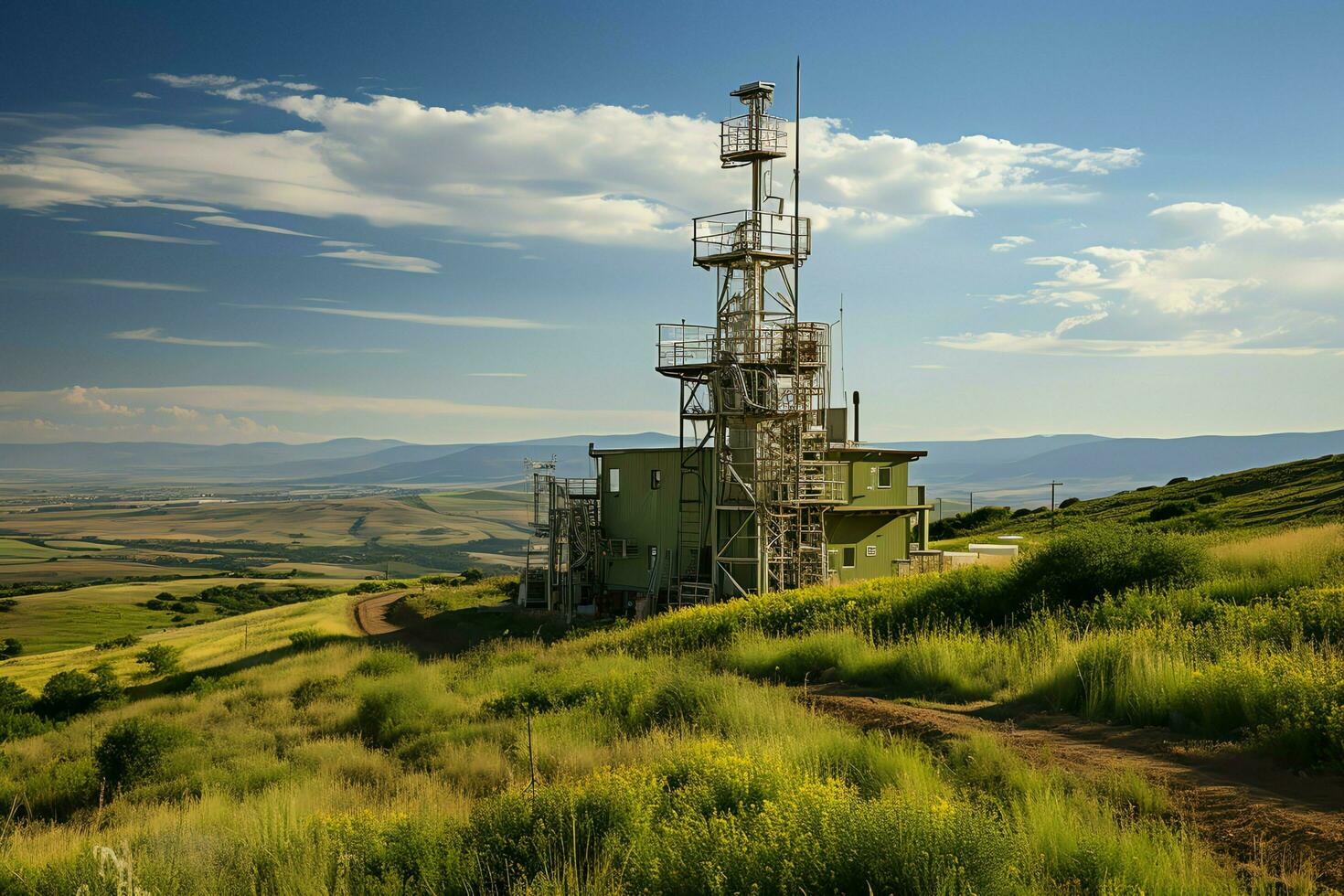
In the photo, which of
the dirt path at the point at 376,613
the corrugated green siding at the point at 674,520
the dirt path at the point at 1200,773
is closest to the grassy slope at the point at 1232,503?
the corrugated green siding at the point at 674,520

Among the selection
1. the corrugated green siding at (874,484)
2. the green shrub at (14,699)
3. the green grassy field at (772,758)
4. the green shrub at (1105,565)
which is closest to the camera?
the green grassy field at (772,758)

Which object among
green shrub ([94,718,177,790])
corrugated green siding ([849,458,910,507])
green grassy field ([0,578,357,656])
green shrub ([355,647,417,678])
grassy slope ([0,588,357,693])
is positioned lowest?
green grassy field ([0,578,357,656])

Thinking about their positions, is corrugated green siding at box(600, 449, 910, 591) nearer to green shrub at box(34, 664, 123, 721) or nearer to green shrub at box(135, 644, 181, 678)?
green shrub at box(135, 644, 181, 678)

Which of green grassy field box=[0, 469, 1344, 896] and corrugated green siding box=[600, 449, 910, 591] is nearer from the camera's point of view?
green grassy field box=[0, 469, 1344, 896]

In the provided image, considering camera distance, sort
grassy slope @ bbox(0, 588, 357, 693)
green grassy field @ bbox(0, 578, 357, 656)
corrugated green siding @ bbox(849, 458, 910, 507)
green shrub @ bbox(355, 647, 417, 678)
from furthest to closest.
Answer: green grassy field @ bbox(0, 578, 357, 656) < grassy slope @ bbox(0, 588, 357, 693) < corrugated green siding @ bbox(849, 458, 910, 507) < green shrub @ bbox(355, 647, 417, 678)

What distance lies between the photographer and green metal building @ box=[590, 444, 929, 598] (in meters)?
32.4

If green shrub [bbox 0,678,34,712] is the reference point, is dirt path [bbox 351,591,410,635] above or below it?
above

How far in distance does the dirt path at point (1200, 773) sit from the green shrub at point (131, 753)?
1193 centimetres

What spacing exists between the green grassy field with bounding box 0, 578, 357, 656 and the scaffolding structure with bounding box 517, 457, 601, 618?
31528 mm

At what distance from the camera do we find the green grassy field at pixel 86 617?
209 feet

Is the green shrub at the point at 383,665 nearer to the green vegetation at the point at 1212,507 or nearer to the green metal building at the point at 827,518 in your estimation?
the green metal building at the point at 827,518

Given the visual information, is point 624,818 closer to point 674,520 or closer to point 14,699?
point 674,520

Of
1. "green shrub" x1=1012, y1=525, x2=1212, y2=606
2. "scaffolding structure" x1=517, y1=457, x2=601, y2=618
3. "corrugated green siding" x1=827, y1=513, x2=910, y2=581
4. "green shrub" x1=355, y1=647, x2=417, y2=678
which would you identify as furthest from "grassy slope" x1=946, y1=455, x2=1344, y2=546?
"green shrub" x1=355, y1=647, x2=417, y2=678

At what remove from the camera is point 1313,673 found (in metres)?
8.28
